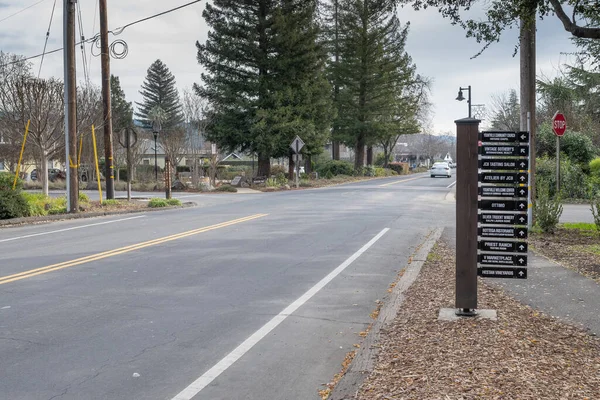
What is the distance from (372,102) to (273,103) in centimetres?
1858

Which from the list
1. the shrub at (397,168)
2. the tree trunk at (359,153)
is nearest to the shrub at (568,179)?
the tree trunk at (359,153)

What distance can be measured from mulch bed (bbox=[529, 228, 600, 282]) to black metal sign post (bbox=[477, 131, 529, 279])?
2.69 meters

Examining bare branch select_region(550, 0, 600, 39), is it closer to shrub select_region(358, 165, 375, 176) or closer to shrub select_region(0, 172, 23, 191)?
shrub select_region(0, 172, 23, 191)

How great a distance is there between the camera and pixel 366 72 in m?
54.5

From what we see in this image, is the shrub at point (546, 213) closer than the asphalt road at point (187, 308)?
No

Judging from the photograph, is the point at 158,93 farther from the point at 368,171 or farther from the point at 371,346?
the point at 371,346

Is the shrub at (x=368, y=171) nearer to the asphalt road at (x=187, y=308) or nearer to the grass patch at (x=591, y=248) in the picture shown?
the asphalt road at (x=187, y=308)

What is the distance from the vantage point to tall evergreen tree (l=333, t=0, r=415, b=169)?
54.1 meters

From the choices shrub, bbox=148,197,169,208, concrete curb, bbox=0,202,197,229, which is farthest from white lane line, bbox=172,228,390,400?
shrub, bbox=148,197,169,208

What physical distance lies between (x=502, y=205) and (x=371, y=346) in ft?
6.77

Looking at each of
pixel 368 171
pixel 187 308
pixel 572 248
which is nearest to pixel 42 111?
pixel 187 308

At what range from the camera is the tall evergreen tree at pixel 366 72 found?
54.1m

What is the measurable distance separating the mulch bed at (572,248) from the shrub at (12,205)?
13809 mm

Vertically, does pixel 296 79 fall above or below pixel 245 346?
above
